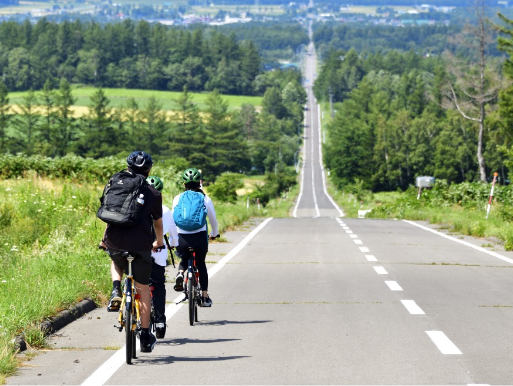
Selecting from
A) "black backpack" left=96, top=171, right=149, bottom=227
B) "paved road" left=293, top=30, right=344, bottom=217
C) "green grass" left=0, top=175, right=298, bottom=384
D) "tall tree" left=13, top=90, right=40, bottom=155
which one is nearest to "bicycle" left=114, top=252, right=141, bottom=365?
"black backpack" left=96, top=171, right=149, bottom=227

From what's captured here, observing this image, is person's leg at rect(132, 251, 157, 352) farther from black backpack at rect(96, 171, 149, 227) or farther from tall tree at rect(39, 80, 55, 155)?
tall tree at rect(39, 80, 55, 155)

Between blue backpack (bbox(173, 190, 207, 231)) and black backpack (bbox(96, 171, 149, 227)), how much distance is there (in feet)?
7.52

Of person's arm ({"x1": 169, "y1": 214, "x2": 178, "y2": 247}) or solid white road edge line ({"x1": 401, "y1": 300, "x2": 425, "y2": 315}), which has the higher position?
person's arm ({"x1": 169, "y1": 214, "x2": 178, "y2": 247})

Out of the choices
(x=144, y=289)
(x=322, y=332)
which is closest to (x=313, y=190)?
(x=322, y=332)

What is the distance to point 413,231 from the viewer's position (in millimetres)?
24281

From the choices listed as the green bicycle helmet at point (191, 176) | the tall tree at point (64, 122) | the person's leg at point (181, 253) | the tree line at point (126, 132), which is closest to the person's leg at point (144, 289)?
the person's leg at point (181, 253)

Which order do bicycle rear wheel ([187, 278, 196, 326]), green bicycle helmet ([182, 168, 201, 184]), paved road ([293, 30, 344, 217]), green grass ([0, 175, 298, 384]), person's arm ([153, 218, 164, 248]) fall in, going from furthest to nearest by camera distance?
paved road ([293, 30, 344, 217]), green bicycle helmet ([182, 168, 201, 184]), bicycle rear wheel ([187, 278, 196, 326]), green grass ([0, 175, 298, 384]), person's arm ([153, 218, 164, 248])

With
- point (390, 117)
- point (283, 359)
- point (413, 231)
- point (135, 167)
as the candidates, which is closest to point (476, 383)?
point (283, 359)

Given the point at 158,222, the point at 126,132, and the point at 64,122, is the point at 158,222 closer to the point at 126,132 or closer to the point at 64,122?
the point at 126,132

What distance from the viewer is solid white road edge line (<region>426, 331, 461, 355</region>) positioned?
7.54 m

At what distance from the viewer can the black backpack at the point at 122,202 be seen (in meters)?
6.93

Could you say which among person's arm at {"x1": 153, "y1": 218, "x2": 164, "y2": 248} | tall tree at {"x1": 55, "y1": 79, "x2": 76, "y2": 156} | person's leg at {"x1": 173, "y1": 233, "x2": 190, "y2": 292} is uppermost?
person's arm at {"x1": 153, "y1": 218, "x2": 164, "y2": 248}

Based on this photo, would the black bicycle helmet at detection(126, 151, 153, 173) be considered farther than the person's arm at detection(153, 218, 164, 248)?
No

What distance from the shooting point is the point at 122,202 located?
22.8 ft
